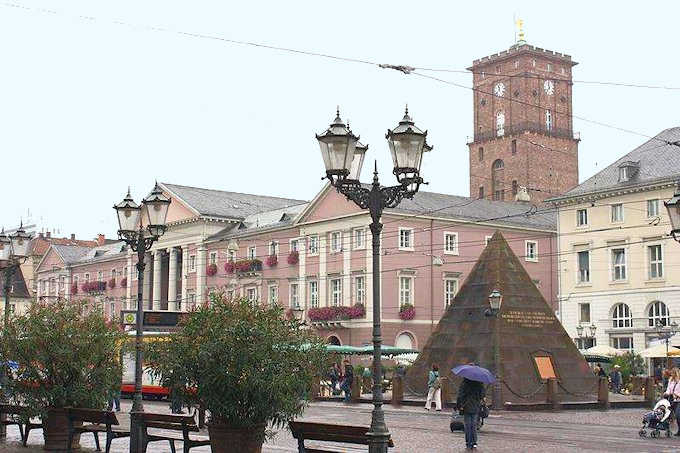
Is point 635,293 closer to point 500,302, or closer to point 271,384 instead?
point 500,302

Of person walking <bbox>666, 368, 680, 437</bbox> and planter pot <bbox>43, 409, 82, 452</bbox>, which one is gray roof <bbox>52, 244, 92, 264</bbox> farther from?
planter pot <bbox>43, 409, 82, 452</bbox>

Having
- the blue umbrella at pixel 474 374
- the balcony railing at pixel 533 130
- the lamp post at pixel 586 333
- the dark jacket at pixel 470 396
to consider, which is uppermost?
the balcony railing at pixel 533 130

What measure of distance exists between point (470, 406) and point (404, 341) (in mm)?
42874

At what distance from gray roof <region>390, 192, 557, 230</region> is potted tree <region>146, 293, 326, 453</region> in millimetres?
47598

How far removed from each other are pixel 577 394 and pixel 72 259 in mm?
69062

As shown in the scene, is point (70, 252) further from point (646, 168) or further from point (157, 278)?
point (646, 168)

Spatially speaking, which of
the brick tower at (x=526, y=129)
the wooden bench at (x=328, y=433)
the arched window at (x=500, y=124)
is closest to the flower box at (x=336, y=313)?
the brick tower at (x=526, y=129)

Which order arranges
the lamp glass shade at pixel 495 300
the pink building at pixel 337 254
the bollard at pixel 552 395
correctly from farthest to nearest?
the pink building at pixel 337 254 → the bollard at pixel 552 395 → the lamp glass shade at pixel 495 300

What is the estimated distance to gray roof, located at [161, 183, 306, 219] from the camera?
77562mm

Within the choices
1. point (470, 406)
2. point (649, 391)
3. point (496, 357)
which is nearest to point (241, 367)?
point (470, 406)

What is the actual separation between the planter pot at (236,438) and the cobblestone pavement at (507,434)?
13.4ft

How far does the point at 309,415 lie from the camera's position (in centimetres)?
3253

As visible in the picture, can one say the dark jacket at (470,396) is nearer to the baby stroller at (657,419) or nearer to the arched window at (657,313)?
the baby stroller at (657,419)

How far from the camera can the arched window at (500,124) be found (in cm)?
10181
